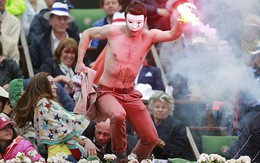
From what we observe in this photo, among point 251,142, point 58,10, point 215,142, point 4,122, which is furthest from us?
point 58,10

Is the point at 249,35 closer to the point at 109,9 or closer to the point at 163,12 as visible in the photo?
the point at 163,12

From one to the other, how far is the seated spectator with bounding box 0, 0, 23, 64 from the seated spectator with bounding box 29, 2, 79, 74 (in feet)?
1.01

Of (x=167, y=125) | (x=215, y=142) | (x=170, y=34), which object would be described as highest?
(x=170, y=34)

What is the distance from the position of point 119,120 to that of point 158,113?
7.96 feet

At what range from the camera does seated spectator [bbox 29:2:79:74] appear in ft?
41.0

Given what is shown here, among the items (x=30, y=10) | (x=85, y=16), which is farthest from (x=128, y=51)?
(x=85, y=16)

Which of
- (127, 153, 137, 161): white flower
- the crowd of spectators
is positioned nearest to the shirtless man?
(127, 153, 137, 161): white flower

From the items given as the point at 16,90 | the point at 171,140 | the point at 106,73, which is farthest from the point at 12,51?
the point at 106,73

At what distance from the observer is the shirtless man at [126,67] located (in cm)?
884

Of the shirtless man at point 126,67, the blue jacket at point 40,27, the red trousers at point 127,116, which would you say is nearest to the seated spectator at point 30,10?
the blue jacket at point 40,27

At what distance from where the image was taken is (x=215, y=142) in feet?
37.2

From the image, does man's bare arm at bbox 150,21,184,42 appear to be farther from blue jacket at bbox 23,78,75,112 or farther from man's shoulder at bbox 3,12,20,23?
man's shoulder at bbox 3,12,20,23

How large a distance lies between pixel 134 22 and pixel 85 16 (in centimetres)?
A: 562

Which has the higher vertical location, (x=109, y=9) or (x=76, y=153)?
(x=109, y=9)
